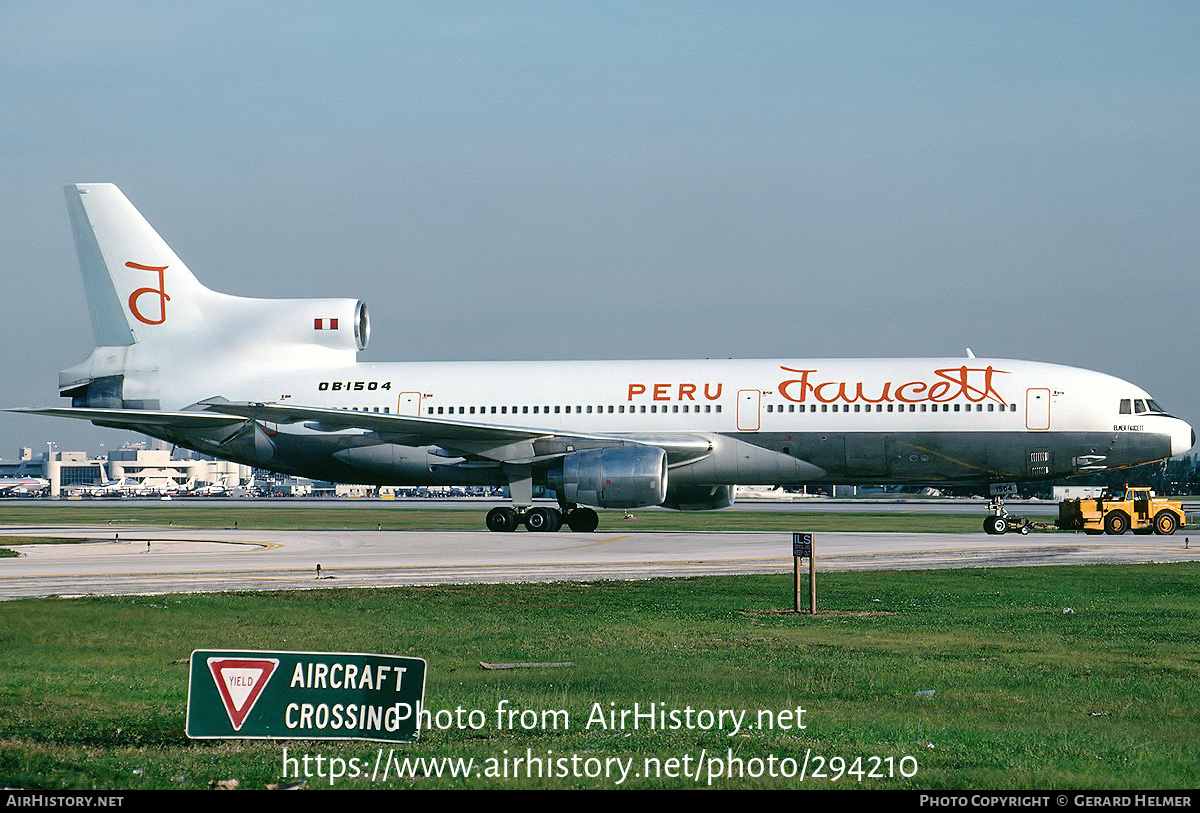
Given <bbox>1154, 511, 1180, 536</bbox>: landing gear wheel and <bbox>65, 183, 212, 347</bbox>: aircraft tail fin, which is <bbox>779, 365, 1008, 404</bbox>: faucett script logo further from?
<bbox>65, 183, 212, 347</bbox>: aircraft tail fin

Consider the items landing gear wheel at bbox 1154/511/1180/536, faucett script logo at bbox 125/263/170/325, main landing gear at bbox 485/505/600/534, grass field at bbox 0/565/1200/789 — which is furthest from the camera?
faucett script logo at bbox 125/263/170/325

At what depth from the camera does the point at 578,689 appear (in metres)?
12.1

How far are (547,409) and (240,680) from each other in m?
34.0

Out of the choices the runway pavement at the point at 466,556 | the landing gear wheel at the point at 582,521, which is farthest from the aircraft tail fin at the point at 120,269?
the landing gear wheel at the point at 582,521

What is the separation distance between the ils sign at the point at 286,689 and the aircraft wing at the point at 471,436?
102 feet

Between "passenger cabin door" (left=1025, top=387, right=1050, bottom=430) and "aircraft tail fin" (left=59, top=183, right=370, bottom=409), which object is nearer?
"passenger cabin door" (left=1025, top=387, right=1050, bottom=430)

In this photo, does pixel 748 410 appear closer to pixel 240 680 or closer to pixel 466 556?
pixel 466 556

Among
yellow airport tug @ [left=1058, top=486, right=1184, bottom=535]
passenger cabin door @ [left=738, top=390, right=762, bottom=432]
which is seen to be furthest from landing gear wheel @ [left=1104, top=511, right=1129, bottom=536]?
passenger cabin door @ [left=738, top=390, right=762, bottom=432]

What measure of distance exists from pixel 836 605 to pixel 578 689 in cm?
839

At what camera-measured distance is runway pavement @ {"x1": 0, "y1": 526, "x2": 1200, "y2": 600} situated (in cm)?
2373

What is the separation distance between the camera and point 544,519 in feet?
136

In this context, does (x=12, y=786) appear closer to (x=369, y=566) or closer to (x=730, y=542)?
(x=369, y=566)

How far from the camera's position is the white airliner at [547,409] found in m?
39.8

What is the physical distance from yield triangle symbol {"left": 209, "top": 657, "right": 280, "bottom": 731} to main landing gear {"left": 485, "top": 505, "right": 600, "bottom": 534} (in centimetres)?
3320
